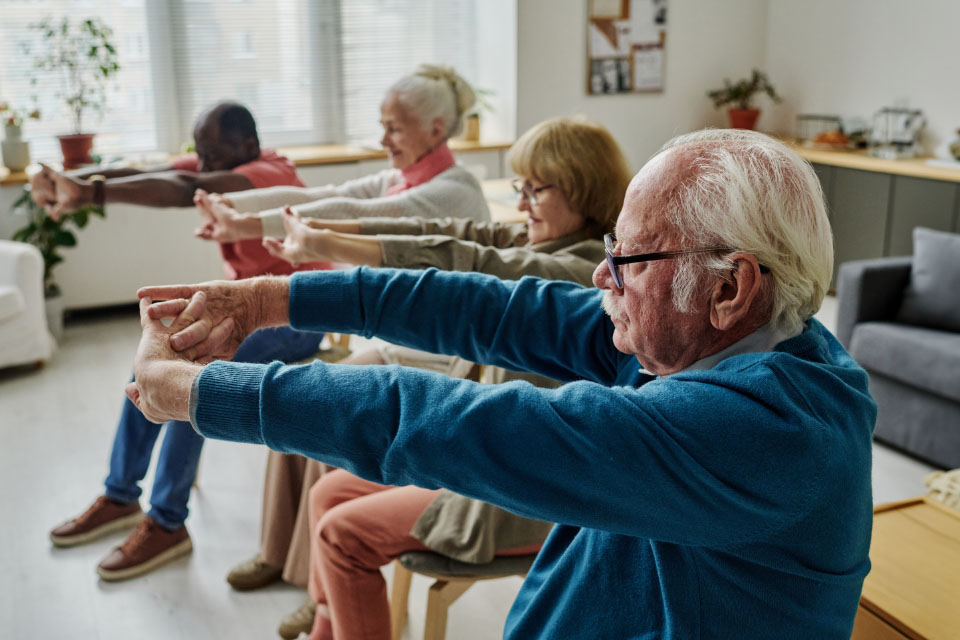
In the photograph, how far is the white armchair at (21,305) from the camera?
13.8 ft

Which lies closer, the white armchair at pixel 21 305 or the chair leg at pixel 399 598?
the chair leg at pixel 399 598

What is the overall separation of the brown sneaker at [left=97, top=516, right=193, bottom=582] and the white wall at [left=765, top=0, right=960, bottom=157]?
197 inches

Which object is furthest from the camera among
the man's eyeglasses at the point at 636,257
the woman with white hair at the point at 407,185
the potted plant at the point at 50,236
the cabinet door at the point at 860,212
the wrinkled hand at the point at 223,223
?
the cabinet door at the point at 860,212

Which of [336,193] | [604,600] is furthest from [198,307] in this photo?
[336,193]

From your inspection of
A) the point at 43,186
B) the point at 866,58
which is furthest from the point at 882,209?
the point at 43,186

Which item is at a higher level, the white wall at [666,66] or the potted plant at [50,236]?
the white wall at [666,66]

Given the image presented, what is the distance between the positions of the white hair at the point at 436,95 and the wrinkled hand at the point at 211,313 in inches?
56.7

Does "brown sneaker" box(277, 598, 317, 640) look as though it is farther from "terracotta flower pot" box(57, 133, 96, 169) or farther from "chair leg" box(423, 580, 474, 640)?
"terracotta flower pot" box(57, 133, 96, 169)

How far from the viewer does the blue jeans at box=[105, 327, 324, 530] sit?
8.60ft

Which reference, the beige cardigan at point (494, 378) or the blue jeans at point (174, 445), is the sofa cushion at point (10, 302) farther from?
the beige cardigan at point (494, 378)

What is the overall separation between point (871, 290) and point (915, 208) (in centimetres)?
176

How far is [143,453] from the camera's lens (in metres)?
2.75

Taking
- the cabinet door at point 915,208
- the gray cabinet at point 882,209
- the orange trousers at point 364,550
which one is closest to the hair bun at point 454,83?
the orange trousers at point 364,550

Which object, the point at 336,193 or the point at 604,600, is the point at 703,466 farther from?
the point at 336,193
